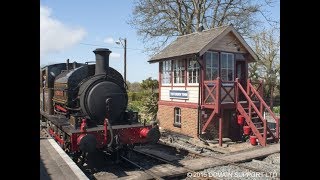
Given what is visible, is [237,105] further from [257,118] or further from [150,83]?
[150,83]

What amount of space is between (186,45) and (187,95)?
264 cm

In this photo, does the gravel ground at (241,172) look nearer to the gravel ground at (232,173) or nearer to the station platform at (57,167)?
the gravel ground at (232,173)

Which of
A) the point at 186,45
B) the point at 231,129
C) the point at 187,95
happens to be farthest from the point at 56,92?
the point at 231,129

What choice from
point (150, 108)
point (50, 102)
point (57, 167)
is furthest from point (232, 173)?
point (150, 108)

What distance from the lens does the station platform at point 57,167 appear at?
243 inches

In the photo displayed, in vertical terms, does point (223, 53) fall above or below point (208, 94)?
above

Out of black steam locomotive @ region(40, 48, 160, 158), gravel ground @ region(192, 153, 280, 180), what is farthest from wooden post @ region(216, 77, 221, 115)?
black steam locomotive @ region(40, 48, 160, 158)

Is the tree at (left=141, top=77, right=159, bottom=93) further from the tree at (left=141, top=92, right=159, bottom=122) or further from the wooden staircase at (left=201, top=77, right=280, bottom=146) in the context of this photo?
the wooden staircase at (left=201, top=77, right=280, bottom=146)

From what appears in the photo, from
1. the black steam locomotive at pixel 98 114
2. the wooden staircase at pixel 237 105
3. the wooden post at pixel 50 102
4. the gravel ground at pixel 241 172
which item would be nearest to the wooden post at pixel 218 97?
the wooden staircase at pixel 237 105

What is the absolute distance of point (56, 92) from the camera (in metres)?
10.7

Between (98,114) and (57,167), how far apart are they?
2.05 meters

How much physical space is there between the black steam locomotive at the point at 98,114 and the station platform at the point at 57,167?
0.39 m
